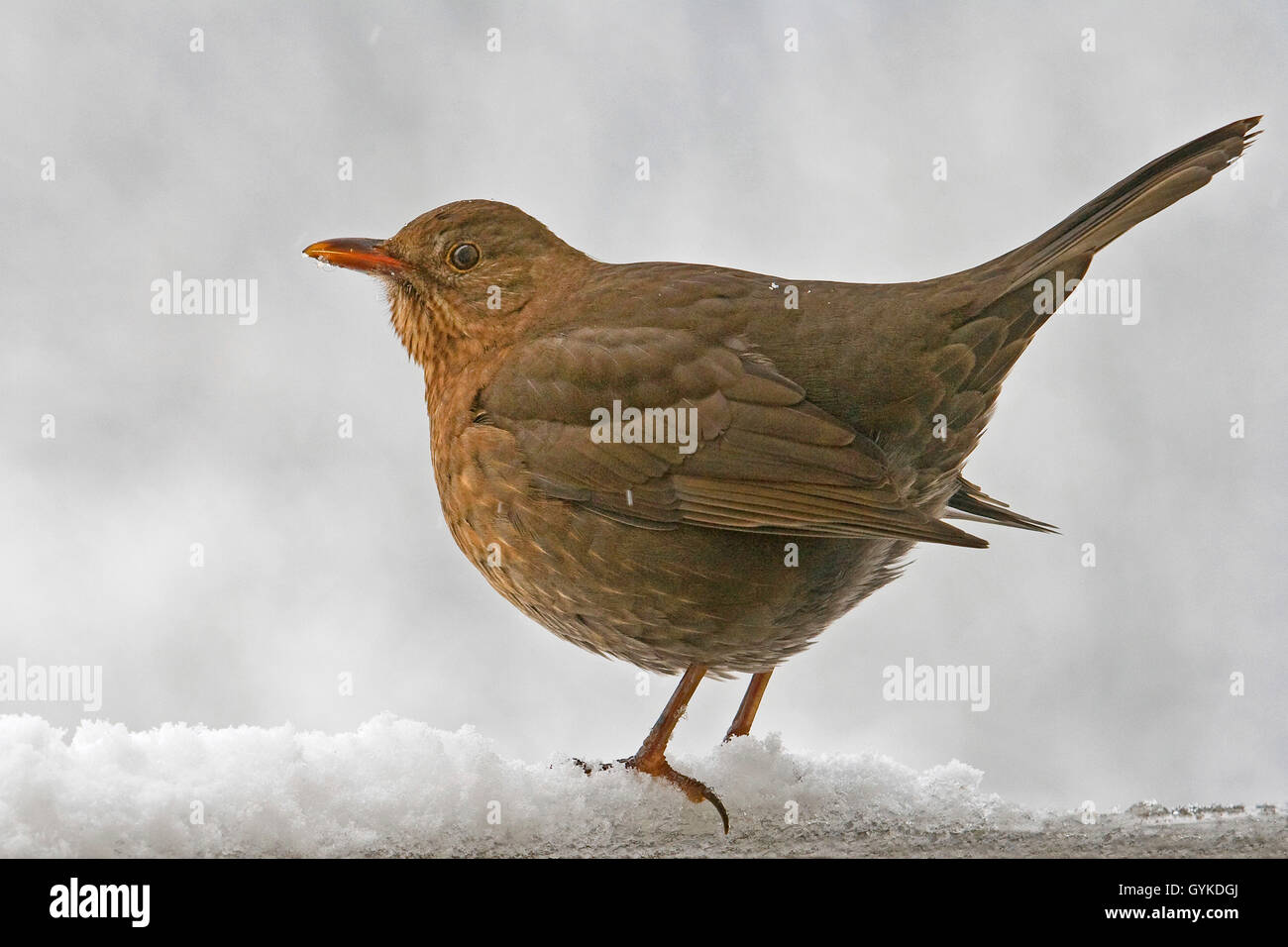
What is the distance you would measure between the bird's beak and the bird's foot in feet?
4.37

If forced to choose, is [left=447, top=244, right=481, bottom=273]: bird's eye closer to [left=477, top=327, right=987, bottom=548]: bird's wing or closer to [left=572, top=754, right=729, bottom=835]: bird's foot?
[left=477, top=327, right=987, bottom=548]: bird's wing

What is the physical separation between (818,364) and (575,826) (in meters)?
1.16

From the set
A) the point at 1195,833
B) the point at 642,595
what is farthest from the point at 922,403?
the point at 1195,833

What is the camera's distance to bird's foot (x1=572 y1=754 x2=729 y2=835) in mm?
2541

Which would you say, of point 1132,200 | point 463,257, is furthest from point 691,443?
point 1132,200

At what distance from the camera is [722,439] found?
2.55m

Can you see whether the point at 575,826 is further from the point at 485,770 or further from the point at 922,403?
the point at 922,403

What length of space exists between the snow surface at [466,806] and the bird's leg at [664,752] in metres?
0.04

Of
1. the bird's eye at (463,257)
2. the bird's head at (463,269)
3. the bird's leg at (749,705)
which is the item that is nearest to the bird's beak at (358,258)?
the bird's head at (463,269)

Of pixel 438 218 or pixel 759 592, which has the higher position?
pixel 438 218

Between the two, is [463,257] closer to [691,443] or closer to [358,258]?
[358,258]

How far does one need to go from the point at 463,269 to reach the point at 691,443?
80 centimetres

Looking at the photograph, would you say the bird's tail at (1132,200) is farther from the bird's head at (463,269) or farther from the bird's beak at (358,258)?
the bird's beak at (358,258)
